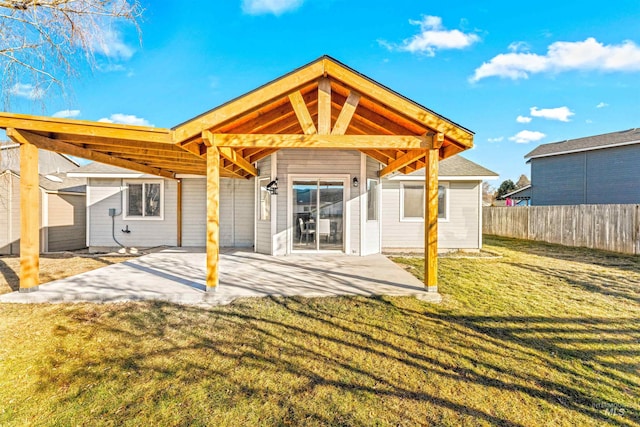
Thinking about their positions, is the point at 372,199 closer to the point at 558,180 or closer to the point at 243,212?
the point at 243,212

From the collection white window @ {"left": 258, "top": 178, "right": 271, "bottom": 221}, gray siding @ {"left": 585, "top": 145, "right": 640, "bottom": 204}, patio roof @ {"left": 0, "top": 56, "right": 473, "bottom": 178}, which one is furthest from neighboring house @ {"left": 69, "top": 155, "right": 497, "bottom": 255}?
gray siding @ {"left": 585, "top": 145, "right": 640, "bottom": 204}

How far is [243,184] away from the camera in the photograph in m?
9.91

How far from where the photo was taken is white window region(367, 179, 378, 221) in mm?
8171

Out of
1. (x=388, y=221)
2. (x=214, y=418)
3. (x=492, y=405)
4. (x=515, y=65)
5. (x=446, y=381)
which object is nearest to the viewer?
(x=214, y=418)

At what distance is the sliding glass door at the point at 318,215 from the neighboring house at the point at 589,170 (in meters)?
17.2

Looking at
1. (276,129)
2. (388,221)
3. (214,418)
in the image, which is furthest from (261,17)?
(214,418)

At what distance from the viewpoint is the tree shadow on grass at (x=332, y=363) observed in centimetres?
218

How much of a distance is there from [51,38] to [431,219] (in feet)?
25.9

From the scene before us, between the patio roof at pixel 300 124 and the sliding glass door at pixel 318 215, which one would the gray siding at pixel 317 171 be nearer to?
the sliding glass door at pixel 318 215

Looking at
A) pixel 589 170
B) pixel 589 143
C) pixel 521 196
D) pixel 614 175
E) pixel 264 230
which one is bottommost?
pixel 264 230

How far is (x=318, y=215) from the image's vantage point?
7875 mm

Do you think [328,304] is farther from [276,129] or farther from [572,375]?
[276,129]

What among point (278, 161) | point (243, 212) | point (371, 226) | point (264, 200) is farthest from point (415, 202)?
point (243, 212)

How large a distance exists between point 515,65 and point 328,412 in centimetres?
2314
